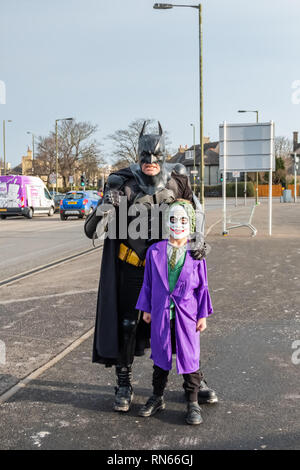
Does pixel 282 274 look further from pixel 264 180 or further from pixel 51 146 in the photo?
pixel 264 180

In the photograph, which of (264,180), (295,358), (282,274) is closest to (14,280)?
(282,274)

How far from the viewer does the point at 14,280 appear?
29.0 ft

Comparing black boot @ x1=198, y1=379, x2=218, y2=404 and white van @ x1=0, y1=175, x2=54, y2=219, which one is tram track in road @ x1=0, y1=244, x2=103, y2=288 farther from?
white van @ x1=0, y1=175, x2=54, y2=219

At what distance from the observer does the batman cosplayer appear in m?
3.59

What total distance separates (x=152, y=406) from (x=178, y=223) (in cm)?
116

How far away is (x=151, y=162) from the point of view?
140 inches

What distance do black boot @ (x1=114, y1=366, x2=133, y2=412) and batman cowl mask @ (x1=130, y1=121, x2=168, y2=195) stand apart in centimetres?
119

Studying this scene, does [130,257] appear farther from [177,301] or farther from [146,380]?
→ [146,380]

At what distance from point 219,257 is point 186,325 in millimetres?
7932

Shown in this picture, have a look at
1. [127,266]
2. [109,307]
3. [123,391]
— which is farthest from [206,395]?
[127,266]

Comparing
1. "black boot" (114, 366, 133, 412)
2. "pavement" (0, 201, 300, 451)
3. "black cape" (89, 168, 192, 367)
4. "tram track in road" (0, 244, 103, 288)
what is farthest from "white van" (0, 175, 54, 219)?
"black boot" (114, 366, 133, 412)

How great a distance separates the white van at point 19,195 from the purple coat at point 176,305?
24248 mm
